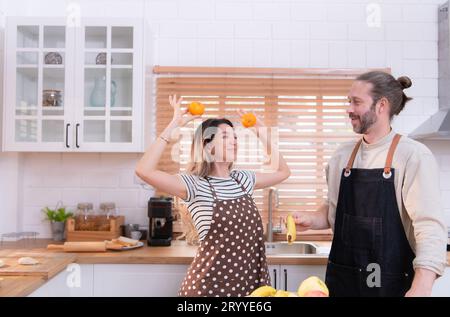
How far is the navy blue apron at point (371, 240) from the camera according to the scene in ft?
5.55

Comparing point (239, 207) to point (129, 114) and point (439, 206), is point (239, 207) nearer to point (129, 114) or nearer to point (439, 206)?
point (439, 206)

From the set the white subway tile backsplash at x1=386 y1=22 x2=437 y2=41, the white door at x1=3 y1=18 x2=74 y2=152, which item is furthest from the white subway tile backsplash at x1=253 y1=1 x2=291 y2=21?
the white door at x1=3 y1=18 x2=74 y2=152

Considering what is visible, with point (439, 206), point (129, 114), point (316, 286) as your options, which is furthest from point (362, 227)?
point (129, 114)

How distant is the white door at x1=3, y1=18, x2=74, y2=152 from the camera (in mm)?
2656

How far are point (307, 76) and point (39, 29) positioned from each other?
164 cm

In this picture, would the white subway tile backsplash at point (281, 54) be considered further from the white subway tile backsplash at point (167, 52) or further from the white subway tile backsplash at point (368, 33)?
the white subway tile backsplash at point (167, 52)

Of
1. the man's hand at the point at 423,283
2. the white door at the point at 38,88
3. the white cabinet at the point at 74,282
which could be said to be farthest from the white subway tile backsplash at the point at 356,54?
the white cabinet at the point at 74,282

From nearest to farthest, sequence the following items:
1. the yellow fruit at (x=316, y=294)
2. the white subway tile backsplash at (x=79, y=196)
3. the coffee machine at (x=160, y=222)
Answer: the yellow fruit at (x=316, y=294), the coffee machine at (x=160, y=222), the white subway tile backsplash at (x=79, y=196)

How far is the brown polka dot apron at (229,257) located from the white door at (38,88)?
46.9 inches

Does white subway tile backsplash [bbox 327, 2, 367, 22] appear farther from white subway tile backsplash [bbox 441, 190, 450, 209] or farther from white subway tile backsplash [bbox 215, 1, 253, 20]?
white subway tile backsplash [bbox 441, 190, 450, 209]

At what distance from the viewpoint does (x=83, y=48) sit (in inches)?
106

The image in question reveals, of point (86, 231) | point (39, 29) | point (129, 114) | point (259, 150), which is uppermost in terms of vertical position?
point (39, 29)

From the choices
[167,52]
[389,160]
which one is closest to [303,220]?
[389,160]

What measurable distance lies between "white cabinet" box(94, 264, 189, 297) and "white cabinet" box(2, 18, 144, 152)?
0.70 m
